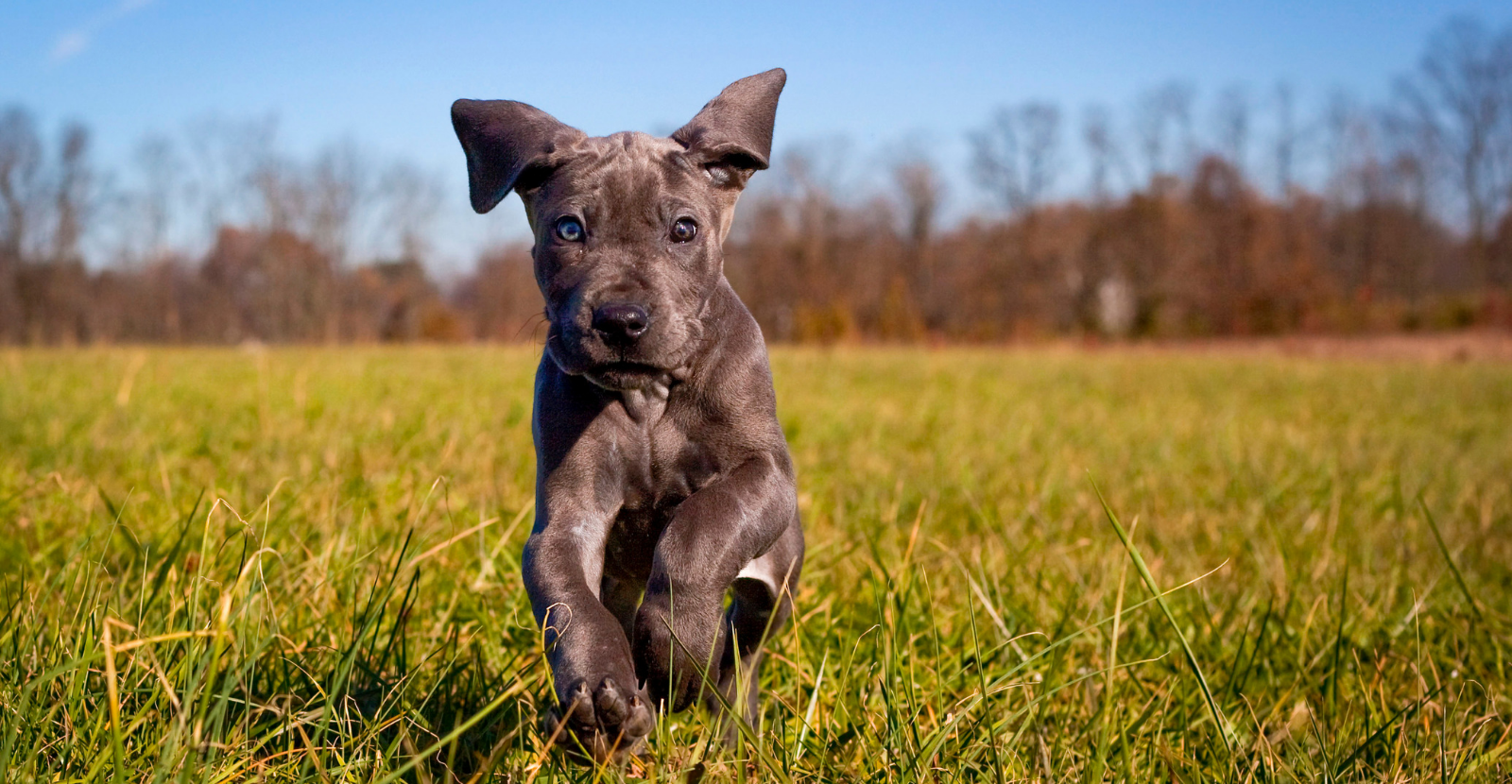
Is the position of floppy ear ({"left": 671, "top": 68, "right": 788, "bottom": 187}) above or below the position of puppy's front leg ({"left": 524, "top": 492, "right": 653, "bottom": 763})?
above

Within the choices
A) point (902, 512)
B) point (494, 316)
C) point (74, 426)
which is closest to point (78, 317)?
point (494, 316)

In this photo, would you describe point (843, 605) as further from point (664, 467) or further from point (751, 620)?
point (664, 467)

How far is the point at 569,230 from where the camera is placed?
1.69 meters

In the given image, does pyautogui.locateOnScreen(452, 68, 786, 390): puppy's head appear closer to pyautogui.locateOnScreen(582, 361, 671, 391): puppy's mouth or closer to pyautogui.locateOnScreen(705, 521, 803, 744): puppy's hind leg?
pyautogui.locateOnScreen(582, 361, 671, 391): puppy's mouth

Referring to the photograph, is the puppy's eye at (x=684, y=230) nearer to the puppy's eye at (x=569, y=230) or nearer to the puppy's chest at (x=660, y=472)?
the puppy's eye at (x=569, y=230)

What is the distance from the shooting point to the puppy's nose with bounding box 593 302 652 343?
154 centimetres

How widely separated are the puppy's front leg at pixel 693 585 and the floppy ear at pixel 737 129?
1.92 feet

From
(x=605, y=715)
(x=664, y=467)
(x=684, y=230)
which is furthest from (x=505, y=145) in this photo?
(x=605, y=715)

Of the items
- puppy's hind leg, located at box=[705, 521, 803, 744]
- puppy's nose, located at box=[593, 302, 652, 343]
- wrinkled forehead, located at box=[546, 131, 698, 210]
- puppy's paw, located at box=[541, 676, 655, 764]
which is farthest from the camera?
puppy's hind leg, located at box=[705, 521, 803, 744]

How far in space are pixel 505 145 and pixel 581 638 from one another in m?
0.87

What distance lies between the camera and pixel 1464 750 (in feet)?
6.57

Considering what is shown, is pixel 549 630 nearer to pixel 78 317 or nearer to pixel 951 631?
pixel 951 631

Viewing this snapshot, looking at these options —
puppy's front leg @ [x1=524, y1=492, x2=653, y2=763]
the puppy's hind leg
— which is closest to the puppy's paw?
puppy's front leg @ [x1=524, y1=492, x2=653, y2=763]

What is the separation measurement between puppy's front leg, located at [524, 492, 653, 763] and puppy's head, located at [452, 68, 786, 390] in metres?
0.26
